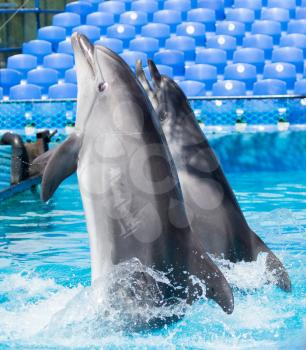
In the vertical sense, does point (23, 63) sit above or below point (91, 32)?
below

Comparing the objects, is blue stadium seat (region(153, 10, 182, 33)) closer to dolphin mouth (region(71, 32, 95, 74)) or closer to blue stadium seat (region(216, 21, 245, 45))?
blue stadium seat (region(216, 21, 245, 45))

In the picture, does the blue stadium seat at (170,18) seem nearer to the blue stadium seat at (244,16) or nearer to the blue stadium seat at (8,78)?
the blue stadium seat at (244,16)

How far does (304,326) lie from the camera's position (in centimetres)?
478

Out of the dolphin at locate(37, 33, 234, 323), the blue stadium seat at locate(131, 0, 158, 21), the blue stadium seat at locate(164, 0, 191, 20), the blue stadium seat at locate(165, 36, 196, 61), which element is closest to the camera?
the dolphin at locate(37, 33, 234, 323)

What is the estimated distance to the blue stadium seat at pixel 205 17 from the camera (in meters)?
17.0

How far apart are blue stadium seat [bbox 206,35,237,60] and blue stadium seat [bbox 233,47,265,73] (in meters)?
0.63

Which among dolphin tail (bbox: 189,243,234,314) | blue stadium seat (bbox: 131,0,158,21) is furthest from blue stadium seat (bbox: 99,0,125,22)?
dolphin tail (bbox: 189,243,234,314)

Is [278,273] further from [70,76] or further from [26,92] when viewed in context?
[70,76]

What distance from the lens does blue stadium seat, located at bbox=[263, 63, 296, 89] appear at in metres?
14.6

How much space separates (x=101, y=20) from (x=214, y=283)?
13.9 metres

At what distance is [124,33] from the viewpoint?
54.9 feet

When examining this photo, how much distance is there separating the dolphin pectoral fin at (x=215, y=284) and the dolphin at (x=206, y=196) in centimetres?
83

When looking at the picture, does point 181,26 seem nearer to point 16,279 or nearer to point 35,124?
point 35,124

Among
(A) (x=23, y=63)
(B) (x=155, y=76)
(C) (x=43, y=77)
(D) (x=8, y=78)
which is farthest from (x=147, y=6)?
(B) (x=155, y=76)
